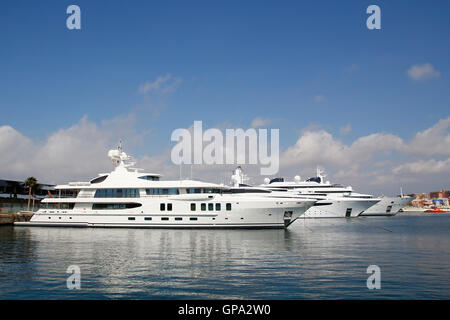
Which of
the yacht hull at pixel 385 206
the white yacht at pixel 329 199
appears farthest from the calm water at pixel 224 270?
the yacht hull at pixel 385 206

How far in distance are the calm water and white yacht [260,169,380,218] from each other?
143 feet

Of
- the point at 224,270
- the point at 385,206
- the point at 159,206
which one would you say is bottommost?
the point at 385,206

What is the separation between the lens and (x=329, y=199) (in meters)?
70.8

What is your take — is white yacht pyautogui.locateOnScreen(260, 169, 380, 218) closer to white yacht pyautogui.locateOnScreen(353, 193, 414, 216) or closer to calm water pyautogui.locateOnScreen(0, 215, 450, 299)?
white yacht pyautogui.locateOnScreen(353, 193, 414, 216)

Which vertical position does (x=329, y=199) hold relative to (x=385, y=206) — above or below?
above

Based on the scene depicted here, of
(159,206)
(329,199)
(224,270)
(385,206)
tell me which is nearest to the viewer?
(224,270)

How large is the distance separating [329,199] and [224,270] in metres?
58.2

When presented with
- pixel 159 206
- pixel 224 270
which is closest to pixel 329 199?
pixel 159 206

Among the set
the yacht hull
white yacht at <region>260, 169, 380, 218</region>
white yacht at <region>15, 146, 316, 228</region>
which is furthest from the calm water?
the yacht hull

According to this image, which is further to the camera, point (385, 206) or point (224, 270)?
point (385, 206)

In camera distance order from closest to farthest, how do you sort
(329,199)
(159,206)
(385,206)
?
(159,206), (329,199), (385,206)

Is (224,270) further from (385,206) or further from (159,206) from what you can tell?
(385,206)

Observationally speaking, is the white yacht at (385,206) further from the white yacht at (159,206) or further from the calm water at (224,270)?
the calm water at (224,270)
